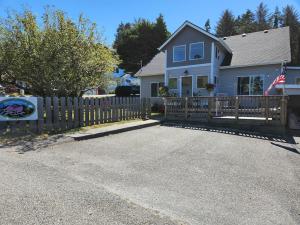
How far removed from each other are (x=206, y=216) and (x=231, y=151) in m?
4.75

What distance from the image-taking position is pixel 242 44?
23422mm

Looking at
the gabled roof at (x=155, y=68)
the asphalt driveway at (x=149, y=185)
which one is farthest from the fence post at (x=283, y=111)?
the gabled roof at (x=155, y=68)

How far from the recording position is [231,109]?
13984mm

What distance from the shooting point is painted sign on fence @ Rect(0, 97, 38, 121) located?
981cm

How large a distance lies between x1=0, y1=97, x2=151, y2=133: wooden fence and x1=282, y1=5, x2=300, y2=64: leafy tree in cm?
3718

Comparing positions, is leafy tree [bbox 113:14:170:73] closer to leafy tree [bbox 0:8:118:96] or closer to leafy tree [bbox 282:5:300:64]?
leafy tree [bbox 282:5:300:64]

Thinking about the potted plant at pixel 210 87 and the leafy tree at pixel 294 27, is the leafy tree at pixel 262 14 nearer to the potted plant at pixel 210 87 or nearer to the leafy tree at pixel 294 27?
the leafy tree at pixel 294 27

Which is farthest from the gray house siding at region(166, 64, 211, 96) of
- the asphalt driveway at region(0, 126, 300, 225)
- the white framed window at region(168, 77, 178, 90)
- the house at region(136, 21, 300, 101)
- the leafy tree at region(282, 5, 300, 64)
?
the leafy tree at region(282, 5, 300, 64)

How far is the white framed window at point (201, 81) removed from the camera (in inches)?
819

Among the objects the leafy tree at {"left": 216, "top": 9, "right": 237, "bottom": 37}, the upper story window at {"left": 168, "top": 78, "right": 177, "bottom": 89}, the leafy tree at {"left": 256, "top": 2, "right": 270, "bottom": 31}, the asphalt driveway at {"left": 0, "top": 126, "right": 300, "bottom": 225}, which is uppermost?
the leafy tree at {"left": 256, "top": 2, "right": 270, "bottom": 31}

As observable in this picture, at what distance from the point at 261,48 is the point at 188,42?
547cm

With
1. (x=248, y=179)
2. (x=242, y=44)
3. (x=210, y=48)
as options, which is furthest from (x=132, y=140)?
(x=242, y=44)

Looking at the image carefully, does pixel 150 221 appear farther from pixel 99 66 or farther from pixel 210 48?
pixel 210 48

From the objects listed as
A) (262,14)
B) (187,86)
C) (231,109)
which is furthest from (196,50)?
(262,14)
